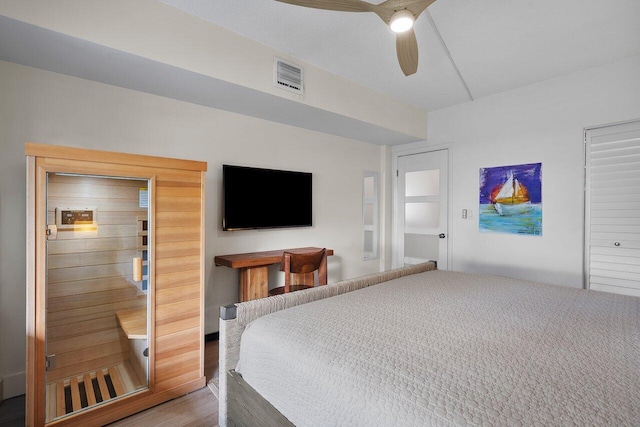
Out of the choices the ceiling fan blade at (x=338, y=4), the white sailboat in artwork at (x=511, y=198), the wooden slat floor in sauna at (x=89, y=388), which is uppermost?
the ceiling fan blade at (x=338, y=4)

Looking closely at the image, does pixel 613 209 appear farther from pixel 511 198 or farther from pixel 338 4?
pixel 338 4

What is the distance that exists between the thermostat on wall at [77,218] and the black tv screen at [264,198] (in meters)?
1.14

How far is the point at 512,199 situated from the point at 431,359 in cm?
297

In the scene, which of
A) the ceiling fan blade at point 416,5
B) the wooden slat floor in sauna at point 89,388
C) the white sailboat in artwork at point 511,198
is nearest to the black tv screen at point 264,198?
the wooden slat floor in sauna at point 89,388

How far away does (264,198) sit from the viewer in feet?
10.4

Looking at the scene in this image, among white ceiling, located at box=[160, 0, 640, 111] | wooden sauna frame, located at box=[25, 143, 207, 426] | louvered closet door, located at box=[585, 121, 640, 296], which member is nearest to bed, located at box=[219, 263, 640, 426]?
wooden sauna frame, located at box=[25, 143, 207, 426]

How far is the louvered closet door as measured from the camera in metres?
2.63

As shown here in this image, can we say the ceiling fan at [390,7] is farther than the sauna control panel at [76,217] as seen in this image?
No

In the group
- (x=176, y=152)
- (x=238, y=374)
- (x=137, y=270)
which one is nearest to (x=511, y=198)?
(x=238, y=374)

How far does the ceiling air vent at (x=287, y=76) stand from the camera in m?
2.52

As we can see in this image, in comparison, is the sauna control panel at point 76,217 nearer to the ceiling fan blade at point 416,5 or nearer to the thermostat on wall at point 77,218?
the thermostat on wall at point 77,218

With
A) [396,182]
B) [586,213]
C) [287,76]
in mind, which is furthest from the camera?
[396,182]

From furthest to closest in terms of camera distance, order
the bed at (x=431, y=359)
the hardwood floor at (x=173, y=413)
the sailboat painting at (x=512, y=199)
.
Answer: the sailboat painting at (x=512, y=199), the hardwood floor at (x=173, y=413), the bed at (x=431, y=359)

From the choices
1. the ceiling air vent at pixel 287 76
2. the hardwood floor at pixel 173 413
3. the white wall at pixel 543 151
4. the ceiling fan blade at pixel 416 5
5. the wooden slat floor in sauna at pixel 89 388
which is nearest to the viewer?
the ceiling fan blade at pixel 416 5
